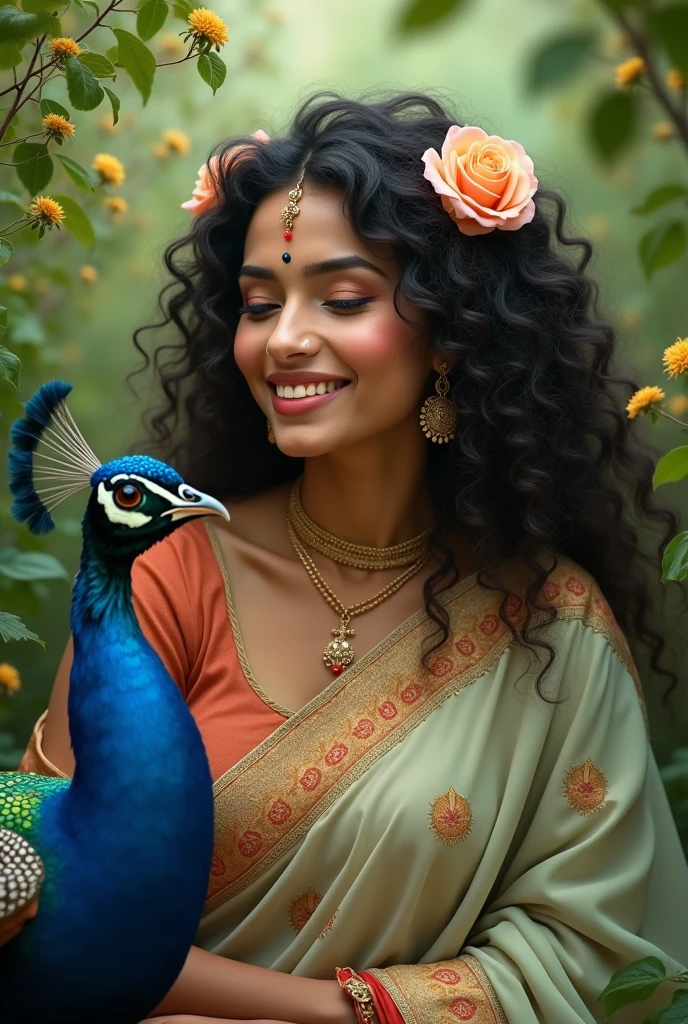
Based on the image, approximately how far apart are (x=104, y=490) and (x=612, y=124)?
70cm

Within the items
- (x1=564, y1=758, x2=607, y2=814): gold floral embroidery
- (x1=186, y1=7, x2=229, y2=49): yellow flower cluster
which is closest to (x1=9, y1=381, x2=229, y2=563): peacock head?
(x1=186, y1=7, x2=229, y2=49): yellow flower cluster

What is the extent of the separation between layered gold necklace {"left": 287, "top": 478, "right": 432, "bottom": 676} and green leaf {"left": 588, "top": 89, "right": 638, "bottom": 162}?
4.01 feet

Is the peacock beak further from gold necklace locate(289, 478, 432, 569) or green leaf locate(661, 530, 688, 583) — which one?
gold necklace locate(289, 478, 432, 569)

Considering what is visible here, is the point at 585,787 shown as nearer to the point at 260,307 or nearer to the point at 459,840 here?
the point at 459,840

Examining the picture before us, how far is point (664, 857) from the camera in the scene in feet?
5.46

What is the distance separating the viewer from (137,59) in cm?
143

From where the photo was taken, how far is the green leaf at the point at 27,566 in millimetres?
1698

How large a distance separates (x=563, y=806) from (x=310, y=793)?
351 mm

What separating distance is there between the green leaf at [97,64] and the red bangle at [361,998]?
3.84 feet

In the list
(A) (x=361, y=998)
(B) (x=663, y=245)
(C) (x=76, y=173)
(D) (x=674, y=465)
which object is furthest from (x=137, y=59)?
(A) (x=361, y=998)

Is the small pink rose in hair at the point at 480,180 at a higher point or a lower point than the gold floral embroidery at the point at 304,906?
higher

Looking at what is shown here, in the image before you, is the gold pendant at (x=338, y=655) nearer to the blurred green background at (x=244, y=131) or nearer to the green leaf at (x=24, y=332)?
the green leaf at (x=24, y=332)

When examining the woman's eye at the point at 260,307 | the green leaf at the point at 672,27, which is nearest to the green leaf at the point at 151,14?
the woman's eye at the point at 260,307

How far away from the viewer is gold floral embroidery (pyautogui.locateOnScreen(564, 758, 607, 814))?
5.19 ft
